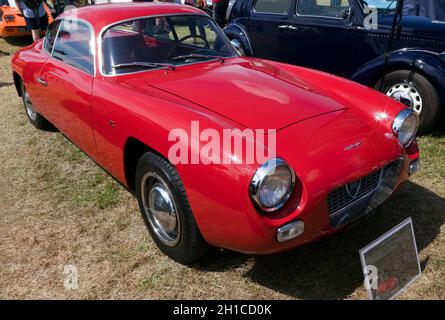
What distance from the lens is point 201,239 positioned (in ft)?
7.33

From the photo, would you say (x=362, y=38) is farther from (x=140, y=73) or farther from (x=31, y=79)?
(x=31, y=79)

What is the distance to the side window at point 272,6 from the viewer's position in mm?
5213

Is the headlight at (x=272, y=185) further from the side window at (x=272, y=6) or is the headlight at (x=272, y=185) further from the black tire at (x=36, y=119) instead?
the side window at (x=272, y=6)

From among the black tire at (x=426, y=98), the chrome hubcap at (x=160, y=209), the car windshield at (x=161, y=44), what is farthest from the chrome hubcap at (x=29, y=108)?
the black tire at (x=426, y=98)

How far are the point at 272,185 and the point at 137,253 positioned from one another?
1.19m

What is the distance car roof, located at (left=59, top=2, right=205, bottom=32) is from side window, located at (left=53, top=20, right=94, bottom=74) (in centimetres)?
9

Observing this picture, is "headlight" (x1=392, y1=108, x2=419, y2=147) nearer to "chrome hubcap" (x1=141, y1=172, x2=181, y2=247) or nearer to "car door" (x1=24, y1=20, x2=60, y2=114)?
"chrome hubcap" (x1=141, y1=172, x2=181, y2=247)

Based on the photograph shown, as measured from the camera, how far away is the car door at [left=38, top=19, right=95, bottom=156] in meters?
2.98

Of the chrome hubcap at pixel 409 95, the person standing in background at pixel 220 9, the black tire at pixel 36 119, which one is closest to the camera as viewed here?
the chrome hubcap at pixel 409 95

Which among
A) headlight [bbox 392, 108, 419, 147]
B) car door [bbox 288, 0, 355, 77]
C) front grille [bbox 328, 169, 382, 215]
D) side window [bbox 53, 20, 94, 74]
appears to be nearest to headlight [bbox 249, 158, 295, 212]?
front grille [bbox 328, 169, 382, 215]

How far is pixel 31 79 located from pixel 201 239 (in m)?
2.76

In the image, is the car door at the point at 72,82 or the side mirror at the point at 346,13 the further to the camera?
the side mirror at the point at 346,13

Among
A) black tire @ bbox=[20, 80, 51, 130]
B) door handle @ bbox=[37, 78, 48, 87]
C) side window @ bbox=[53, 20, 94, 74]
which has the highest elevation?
side window @ bbox=[53, 20, 94, 74]

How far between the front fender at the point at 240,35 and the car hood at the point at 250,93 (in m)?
2.58
